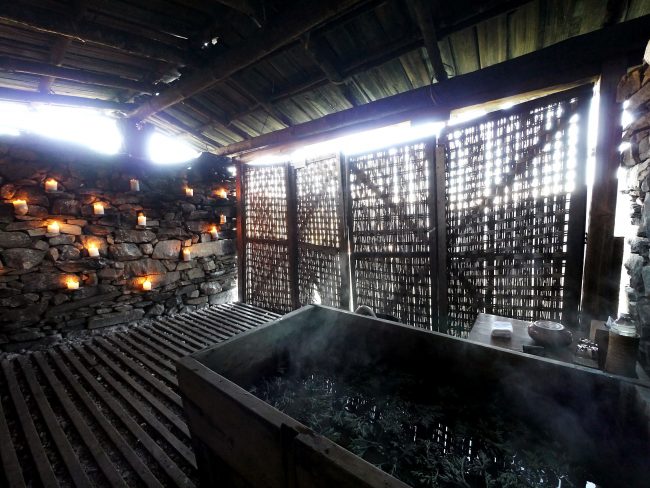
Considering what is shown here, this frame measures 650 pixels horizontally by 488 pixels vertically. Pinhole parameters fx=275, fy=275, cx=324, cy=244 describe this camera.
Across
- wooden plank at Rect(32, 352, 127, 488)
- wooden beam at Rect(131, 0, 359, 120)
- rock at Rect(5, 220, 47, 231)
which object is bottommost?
wooden plank at Rect(32, 352, 127, 488)

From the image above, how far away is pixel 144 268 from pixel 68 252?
1101 mm

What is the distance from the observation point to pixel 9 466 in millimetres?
1985

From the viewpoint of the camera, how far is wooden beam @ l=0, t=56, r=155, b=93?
12.2 ft

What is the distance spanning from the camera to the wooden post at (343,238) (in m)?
4.30

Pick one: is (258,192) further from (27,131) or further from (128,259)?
(27,131)

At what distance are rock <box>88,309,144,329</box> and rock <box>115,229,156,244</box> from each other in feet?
4.22

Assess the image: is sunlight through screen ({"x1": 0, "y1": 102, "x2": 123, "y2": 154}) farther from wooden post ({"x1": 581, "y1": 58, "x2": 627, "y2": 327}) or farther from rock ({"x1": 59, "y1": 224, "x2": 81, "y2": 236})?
wooden post ({"x1": 581, "y1": 58, "x2": 627, "y2": 327})

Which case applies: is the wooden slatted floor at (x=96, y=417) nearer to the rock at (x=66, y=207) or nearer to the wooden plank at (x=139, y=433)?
the wooden plank at (x=139, y=433)

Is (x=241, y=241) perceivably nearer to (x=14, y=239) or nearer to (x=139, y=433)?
(x=14, y=239)

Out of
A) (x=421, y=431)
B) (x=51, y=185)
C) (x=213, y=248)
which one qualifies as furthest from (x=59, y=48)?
(x=421, y=431)

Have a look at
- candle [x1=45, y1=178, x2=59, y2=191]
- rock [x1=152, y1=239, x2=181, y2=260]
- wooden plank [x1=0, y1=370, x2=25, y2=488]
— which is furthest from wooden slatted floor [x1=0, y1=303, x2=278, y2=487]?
candle [x1=45, y1=178, x2=59, y2=191]

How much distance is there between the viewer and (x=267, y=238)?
5.70m

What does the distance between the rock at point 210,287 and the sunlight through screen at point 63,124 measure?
9.77ft

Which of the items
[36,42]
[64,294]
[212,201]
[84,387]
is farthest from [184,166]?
[84,387]
